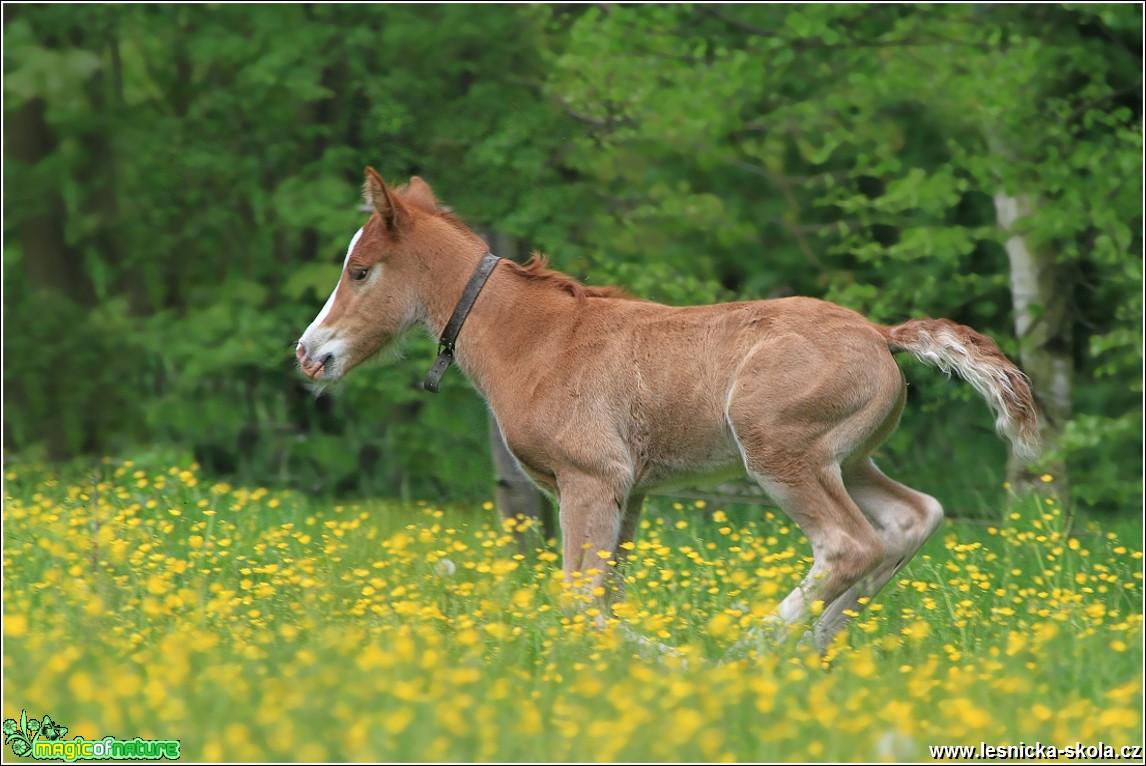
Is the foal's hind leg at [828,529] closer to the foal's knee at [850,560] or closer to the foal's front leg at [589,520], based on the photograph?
the foal's knee at [850,560]

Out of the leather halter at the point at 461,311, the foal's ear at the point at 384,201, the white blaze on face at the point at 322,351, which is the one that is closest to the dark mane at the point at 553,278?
the leather halter at the point at 461,311

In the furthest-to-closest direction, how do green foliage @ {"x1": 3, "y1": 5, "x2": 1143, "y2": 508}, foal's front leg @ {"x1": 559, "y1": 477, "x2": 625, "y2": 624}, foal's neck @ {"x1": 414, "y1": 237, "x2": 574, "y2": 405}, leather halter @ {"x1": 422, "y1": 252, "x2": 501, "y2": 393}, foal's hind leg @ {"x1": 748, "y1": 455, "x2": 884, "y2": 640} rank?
green foliage @ {"x1": 3, "y1": 5, "x2": 1143, "y2": 508}, leather halter @ {"x1": 422, "y1": 252, "x2": 501, "y2": 393}, foal's neck @ {"x1": 414, "y1": 237, "x2": 574, "y2": 405}, foal's front leg @ {"x1": 559, "y1": 477, "x2": 625, "y2": 624}, foal's hind leg @ {"x1": 748, "y1": 455, "x2": 884, "y2": 640}

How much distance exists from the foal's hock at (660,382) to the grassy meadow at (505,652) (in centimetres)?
38

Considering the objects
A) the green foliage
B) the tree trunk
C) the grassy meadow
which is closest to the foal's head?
the grassy meadow

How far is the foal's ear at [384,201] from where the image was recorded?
236 inches

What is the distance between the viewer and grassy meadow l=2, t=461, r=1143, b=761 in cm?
391

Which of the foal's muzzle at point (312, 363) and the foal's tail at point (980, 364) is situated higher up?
the foal's tail at point (980, 364)

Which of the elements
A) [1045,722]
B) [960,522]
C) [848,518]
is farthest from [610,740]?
[960,522]

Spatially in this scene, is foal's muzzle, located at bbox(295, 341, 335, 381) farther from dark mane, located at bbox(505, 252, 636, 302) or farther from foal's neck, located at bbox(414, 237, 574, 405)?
dark mane, located at bbox(505, 252, 636, 302)

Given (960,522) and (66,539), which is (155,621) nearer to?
(66,539)

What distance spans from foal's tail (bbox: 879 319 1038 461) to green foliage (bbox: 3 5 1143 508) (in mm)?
3119

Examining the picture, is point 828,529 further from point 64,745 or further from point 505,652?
point 64,745

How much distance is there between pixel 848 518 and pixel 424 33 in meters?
6.51

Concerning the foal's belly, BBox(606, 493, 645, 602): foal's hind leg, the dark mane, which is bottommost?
BBox(606, 493, 645, 602): foal's hind leg
